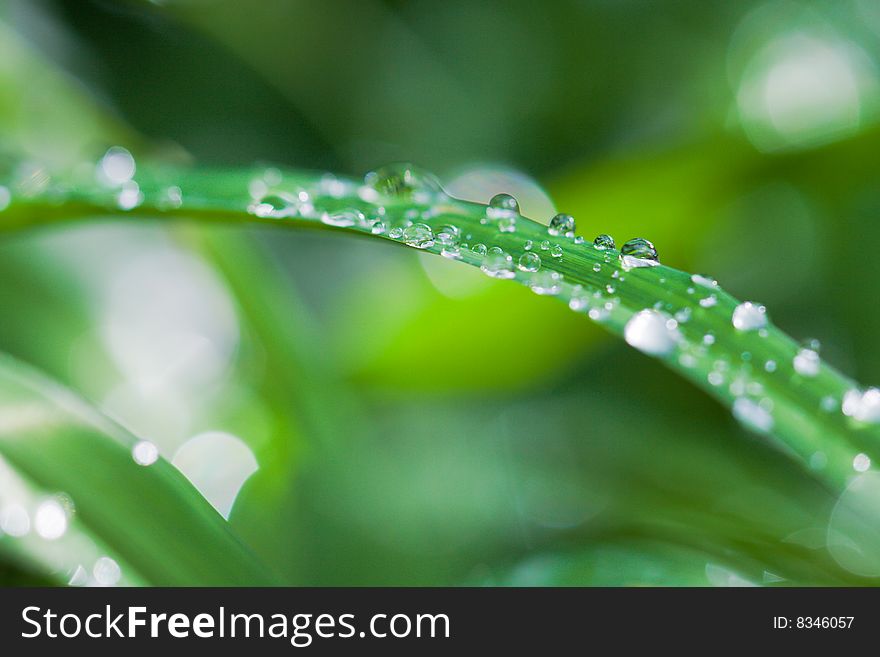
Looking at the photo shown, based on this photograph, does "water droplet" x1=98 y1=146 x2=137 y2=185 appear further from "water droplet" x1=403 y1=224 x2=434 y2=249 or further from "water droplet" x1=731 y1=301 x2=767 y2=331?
"water droplet" x1=731 y1=301 x2=767 y2=331

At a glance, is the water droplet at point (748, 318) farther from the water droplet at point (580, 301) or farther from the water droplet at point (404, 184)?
the water droplet at point (404, 184)

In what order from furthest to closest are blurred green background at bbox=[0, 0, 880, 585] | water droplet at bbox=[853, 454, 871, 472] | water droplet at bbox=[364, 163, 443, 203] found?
blurred green background at bbox=[0, 0, 880, 585]
water droplet at bbox=[364, 163, 443, 203]
water droplet at bbox=[853, 454, 871, 472]

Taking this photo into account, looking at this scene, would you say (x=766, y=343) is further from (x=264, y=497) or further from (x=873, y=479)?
(x=264, y=497)

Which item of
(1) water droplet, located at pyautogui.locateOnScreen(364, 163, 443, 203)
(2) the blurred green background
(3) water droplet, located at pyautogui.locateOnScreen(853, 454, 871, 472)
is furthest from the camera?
(2) the blurred green background

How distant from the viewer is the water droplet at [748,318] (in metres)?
0.47

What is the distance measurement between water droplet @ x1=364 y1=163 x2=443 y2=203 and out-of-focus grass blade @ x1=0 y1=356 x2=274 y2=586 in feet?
0.86

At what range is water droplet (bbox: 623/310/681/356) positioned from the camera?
0.46 m

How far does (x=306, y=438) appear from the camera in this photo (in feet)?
2.90

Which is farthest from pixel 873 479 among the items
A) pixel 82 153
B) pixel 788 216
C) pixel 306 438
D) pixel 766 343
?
pixel 82 153

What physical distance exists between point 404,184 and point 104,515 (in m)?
0.32

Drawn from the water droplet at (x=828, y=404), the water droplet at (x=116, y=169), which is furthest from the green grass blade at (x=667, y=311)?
the water droplet at (x=116, y=169)

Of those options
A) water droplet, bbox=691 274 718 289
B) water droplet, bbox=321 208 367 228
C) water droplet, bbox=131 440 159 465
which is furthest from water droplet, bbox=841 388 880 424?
water droplet, bbox=131 440 159 465

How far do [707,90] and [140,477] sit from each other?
1090 mm

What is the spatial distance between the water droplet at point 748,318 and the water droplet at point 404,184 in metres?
0.23
